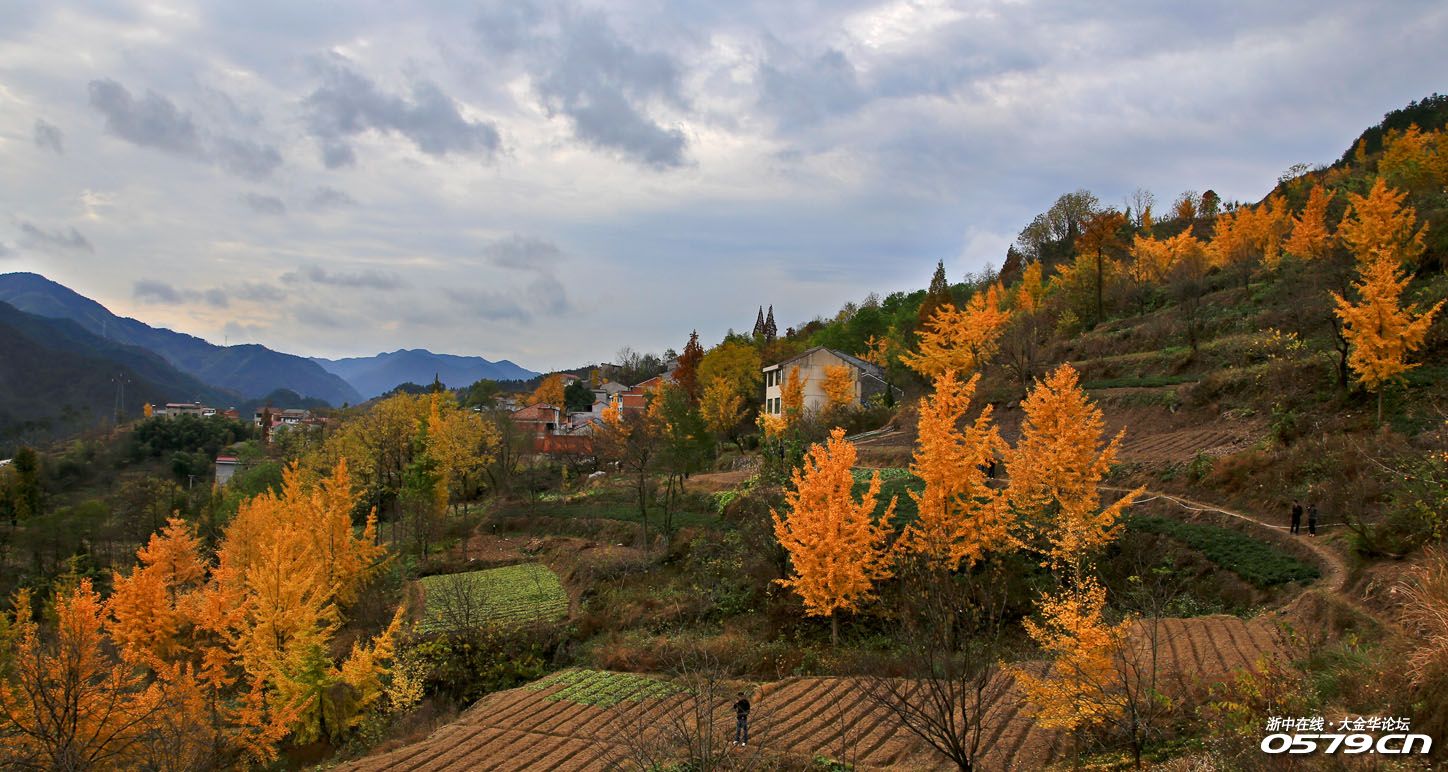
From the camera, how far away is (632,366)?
144 meters

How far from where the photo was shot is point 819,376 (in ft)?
180

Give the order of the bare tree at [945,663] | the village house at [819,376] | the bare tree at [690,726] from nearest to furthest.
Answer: the bare tree at [945,663]
the bare tree at [690,726]
the village house at [819,376]

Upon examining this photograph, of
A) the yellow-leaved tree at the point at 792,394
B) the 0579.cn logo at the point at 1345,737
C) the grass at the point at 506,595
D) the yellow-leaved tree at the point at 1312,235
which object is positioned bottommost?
the grass at the point at 506,595

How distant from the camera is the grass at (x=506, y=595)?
1104 inches

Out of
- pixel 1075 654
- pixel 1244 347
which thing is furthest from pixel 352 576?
pixel 1244 347

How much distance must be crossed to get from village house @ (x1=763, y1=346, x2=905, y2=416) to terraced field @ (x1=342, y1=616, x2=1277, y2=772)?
117 ft

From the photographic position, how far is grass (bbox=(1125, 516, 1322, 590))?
60.8 ft

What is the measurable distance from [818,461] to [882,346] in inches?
1491

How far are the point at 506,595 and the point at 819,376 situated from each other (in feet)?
96.9

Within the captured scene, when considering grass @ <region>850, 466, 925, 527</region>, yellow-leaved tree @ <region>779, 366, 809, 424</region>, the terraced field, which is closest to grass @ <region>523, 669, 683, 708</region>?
the terraced field

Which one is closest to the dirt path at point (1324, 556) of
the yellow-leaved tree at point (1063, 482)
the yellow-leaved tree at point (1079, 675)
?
the yellow-leaved tree at point (1063, 482)

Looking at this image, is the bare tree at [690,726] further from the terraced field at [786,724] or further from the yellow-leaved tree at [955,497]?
the yellow-leaved tree at [955,497]

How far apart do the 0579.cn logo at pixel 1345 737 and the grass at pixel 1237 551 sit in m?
11.5

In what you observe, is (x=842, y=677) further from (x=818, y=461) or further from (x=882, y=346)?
(x=882, y=346)
